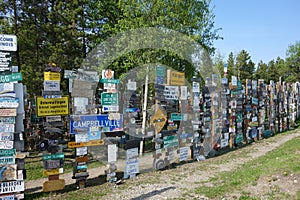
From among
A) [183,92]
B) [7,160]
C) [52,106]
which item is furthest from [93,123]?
[183,92]

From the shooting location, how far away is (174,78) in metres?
8.95

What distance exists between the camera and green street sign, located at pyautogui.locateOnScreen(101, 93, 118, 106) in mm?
7246

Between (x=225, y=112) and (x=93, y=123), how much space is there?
654cm

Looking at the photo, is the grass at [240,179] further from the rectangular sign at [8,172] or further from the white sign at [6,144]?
the white sign at [6,144]

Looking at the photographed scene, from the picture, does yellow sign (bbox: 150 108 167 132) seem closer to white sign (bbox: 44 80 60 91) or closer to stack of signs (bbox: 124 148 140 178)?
stack of signs (bbox: 124 148 140 178)

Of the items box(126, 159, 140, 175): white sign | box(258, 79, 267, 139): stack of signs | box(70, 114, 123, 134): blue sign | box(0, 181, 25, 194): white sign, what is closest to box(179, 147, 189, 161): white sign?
box(126, 159, 140, 175): white sign

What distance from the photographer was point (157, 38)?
9992 millimetres

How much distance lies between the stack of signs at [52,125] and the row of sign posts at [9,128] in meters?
0.72

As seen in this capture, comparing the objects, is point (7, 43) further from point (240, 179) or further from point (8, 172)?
point (240, 179)

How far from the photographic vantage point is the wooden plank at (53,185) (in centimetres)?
627

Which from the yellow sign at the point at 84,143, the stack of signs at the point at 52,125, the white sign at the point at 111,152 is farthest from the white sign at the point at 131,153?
the stack of signs at the point at 52,125

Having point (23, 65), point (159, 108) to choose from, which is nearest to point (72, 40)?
point (23, 65)

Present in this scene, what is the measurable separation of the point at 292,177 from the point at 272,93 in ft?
35.6

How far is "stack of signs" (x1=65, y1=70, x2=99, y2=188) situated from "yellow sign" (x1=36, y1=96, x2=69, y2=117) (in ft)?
0.87
